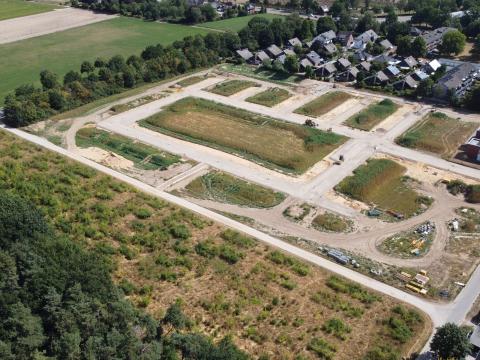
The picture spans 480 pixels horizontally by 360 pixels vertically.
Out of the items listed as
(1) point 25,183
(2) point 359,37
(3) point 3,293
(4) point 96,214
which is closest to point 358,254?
(4) point 96,214

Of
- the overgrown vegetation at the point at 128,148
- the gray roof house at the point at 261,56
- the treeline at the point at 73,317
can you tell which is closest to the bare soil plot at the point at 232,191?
the overgrown vegetation at the point at 128,148

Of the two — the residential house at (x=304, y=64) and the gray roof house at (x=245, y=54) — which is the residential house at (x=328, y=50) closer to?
the residential house at (x=304, y=64)

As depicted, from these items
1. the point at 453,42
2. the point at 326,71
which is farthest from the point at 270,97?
the point at 453,42

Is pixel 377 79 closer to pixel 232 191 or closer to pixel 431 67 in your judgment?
pixel 431 67

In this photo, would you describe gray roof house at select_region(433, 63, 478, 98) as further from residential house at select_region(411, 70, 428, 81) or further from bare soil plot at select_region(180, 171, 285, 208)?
bare soil plot at select_region(180, 171, 285, 208)

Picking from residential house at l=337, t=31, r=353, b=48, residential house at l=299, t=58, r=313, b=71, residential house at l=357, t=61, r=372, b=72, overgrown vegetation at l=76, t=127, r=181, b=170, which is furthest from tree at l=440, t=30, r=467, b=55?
overgrown vegetation at l=76, t=127, r=181, b=170

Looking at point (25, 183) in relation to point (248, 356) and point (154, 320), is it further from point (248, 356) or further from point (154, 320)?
point (248, 356)
